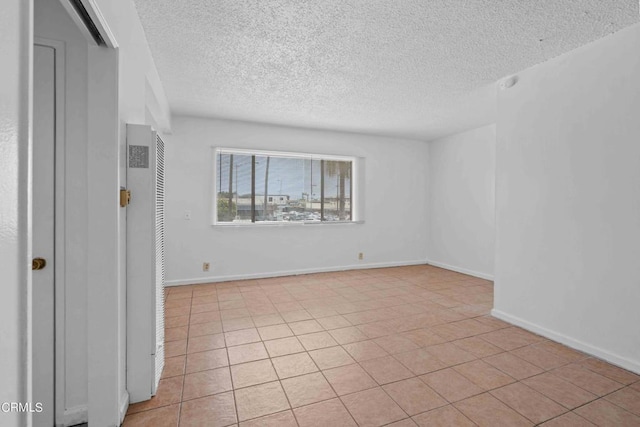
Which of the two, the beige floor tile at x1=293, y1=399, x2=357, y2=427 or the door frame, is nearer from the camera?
the door frame

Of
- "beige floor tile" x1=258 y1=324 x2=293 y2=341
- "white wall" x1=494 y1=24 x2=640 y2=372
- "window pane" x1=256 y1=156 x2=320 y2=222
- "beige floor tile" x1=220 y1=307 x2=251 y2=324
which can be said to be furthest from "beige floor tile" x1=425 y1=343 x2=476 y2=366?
"window pane" x1=256 y1=156 x2=320 y2=222

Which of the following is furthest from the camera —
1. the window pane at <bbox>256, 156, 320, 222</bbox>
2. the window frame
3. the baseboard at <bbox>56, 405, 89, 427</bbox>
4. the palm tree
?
the palm tree

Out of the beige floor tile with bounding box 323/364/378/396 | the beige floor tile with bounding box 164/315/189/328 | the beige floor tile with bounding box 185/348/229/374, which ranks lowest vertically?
the beige floor tile with bounding box 323/364/378/396

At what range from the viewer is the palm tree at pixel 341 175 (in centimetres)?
547

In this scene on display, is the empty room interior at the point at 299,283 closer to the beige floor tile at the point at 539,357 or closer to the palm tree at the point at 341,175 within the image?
the beige floor tile at the point at 539,357

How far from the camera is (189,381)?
2043 mm

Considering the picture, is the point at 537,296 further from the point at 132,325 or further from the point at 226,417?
the point at 132,325

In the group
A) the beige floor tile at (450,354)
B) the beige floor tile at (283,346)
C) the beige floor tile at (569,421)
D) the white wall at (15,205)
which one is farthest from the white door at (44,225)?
the beige floor tile at (569,421)

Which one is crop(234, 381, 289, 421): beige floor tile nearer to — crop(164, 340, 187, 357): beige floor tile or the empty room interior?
the empty room interior

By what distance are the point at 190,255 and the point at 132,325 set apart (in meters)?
2.68

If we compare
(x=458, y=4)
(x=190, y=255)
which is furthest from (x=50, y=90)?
(x=190, y=255)

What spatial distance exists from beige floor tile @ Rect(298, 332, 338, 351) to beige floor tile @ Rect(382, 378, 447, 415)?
0.70m

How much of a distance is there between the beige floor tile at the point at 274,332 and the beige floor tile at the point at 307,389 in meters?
0.68

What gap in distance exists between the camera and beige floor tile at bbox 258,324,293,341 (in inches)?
107
